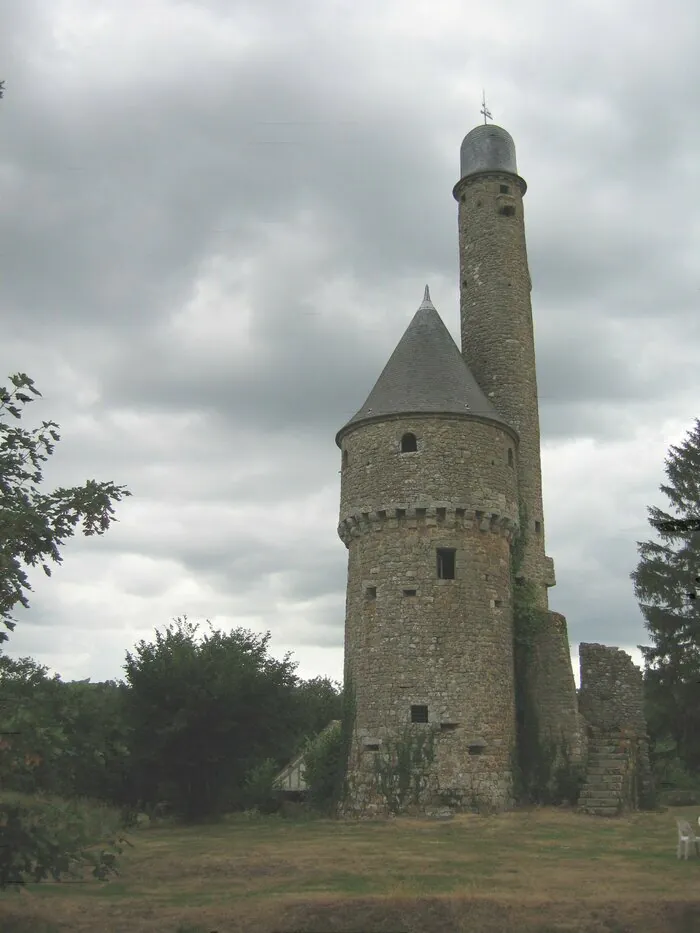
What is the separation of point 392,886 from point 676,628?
1928cm

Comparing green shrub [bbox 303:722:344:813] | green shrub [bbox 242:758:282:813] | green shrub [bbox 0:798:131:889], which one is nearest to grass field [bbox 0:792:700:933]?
green shrub [bbox 0:798:131:889]

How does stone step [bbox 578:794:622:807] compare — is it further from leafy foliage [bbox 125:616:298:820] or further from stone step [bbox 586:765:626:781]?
leafy foliage [bbox 125:616:298:820]

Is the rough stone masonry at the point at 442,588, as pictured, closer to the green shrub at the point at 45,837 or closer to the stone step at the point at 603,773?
the stone step at the point at 603,773

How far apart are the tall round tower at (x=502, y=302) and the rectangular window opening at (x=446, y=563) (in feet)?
11.3

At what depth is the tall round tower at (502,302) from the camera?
90.2 feet

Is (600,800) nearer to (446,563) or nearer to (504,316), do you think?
(446,563)

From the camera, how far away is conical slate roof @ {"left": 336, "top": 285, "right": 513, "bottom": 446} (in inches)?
965

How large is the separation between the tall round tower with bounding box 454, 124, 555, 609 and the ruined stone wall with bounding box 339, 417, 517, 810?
2585mm

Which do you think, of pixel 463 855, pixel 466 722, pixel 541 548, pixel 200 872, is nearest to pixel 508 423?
pixel 541 548

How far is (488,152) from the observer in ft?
98.1

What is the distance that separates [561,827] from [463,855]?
4.97m

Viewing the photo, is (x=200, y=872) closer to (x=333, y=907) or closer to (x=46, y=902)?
(x=46, y=902)

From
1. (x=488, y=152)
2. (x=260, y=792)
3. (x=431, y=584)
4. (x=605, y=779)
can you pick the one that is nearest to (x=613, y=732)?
(x=605, y=779)

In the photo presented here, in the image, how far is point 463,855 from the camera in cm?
1573
